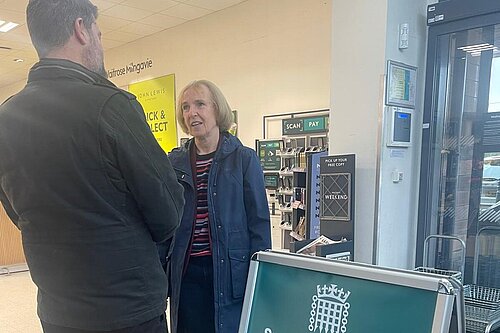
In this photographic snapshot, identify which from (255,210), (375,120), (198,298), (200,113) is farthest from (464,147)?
(198,298)

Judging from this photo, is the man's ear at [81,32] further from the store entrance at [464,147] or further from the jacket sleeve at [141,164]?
the store entrance at [464,147]

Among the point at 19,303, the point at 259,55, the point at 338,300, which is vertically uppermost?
the point at 259,55

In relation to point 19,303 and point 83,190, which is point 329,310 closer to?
point 83,190

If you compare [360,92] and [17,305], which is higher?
[360,92]

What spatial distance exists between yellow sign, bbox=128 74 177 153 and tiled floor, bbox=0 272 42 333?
2.76 metres

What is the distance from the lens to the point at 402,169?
265cm

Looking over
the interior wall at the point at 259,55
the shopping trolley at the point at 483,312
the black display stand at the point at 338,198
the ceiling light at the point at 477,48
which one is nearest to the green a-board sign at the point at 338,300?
the shopping trolley at the point at 483,312

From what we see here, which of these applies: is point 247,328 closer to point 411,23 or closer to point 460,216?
point 460,216

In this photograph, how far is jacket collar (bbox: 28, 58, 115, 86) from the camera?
109 cm

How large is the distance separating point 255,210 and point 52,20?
0.98 m

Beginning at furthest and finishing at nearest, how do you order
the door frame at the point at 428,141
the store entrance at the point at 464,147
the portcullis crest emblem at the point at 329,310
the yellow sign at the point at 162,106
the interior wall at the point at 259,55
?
1. the yellow sign at the point at 162,106
2. the interior wall at the point at 259,55
3. the door frame at the point at 428,141
4. the store entrance at the point at 464,147
5. the portcullis crest emblem at the point at 329,310

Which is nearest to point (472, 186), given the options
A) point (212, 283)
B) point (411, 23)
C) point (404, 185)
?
point (404, 185)

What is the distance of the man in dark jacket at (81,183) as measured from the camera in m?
1.04

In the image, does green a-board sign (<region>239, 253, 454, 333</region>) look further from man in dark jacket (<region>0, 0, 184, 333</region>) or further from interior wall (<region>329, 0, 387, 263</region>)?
interior wall (<region>329, 0, 387, 263</region>)
